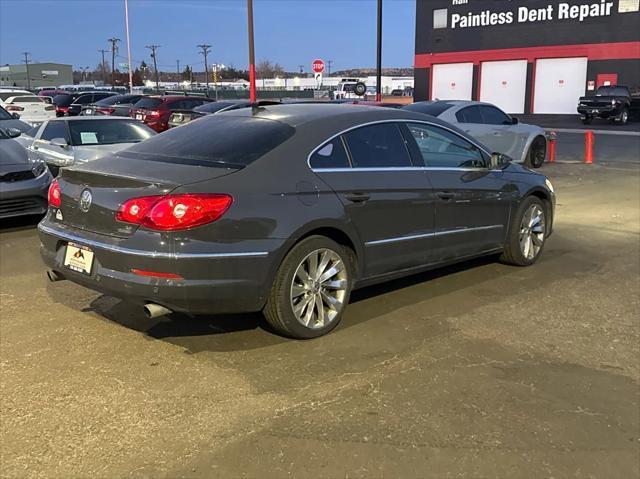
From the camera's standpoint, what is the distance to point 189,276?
393 centimetres

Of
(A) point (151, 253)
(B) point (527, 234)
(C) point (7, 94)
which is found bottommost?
(B) point (527, 234)

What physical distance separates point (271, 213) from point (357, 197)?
811 mm

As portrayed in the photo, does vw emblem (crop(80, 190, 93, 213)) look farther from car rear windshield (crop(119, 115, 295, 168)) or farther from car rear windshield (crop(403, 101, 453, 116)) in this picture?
car rear windshield (crop(403, 101, 453, 116))

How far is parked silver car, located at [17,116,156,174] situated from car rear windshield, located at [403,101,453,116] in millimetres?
5041

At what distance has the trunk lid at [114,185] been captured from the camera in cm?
405

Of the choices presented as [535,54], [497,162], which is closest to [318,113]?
[497,162]

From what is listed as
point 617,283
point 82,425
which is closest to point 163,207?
point 82,425

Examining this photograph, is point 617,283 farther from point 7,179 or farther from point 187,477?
point 7,179

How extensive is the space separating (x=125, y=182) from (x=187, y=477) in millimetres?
2009

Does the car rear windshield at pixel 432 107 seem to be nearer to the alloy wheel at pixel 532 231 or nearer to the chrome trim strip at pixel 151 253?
the alloy wheel at pixel 532 231

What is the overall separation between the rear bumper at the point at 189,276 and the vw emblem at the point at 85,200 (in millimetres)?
190

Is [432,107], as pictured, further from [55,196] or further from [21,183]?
[55,196]

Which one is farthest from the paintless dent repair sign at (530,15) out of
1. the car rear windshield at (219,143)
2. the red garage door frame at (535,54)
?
the car rear windshield at (219,143)

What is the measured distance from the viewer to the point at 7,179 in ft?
26.5
